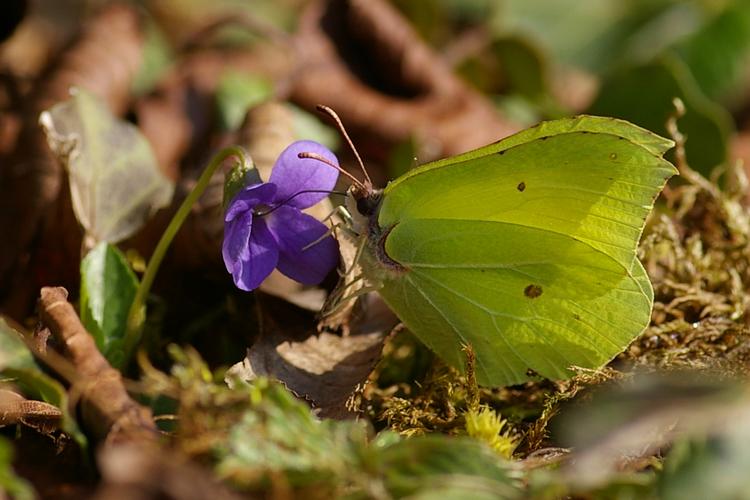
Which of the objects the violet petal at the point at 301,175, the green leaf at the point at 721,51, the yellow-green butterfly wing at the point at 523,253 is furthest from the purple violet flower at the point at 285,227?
the green leaf at the point at 721,51

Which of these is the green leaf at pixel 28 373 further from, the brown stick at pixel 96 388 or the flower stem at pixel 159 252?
the flower stem at pixel 159 252

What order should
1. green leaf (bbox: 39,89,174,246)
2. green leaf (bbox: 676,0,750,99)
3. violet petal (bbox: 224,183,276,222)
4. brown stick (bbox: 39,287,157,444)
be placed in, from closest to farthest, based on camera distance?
brown stick (bbox: 39,287,157,444) < violet petal (bbox: 224,183,276,222) < green leaf (bbox: 39,89,174,246) < green leaf (bbox: 676,0,750,99)

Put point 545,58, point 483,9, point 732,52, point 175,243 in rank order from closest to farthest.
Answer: point 175,243
point 545,58
point 732,52
point 483,9

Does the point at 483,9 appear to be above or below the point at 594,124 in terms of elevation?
below

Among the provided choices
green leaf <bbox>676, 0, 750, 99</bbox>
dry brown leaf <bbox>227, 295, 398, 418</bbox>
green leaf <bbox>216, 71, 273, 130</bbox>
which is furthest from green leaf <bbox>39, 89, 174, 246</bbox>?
green leaf <bbox>676, 0, 750, 99</bbox>

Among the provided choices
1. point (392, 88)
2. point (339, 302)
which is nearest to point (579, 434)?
point (339, 302)

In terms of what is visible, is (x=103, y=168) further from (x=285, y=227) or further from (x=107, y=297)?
(x=285, y=227)

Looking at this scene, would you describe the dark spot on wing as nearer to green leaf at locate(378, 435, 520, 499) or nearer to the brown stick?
green leaf at locate(378, 435, 520, 499)

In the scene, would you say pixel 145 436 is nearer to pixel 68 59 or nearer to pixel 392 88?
pixel 68 59
